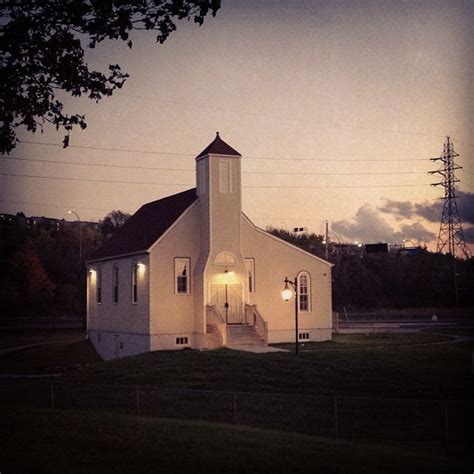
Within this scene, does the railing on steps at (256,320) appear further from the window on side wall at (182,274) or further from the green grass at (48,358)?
the green grass at (48,358)

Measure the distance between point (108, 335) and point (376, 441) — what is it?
1090 inches

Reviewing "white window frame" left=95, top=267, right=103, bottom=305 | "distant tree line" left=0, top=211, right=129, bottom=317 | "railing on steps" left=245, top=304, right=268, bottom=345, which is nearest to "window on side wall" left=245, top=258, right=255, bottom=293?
"railing on steps" left=245, top=304, right=268, bottom=345

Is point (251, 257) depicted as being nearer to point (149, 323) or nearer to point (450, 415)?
point (149, 323)

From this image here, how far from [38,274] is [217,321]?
38923mm

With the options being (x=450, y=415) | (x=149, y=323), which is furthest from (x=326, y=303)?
(x=450, y=415)

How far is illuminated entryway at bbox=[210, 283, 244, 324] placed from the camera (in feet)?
123

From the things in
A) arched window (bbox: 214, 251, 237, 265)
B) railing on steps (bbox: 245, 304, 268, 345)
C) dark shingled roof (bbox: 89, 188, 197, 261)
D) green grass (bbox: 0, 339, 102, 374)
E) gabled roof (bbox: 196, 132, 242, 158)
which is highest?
gabled roof (bbox: 196, 132, 242, 158)

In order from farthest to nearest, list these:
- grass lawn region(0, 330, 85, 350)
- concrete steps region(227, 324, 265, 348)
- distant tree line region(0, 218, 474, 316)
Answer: distant tree line region(0, 218, 474, 316) < grass lawn region(0, 330, 85, 350) < concrete steps region(227, 324, 265, 348)

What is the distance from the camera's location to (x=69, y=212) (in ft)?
220

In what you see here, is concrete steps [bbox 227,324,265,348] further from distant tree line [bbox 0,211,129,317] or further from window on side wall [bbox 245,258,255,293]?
distant tree line [bbox 0,211,129,317]

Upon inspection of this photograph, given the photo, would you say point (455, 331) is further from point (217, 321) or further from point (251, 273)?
point (217, 321)

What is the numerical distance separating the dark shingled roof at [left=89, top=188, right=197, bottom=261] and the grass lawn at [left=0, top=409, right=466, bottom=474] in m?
20.1

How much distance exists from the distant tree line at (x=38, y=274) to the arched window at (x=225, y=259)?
35.4 meters

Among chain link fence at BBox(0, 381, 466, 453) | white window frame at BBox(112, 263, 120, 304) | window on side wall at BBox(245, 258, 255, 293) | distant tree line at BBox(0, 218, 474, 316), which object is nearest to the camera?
chain link fence at BBox(0, 381, 466, 453)
